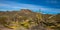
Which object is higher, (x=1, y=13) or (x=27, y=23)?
(x=1, y=13)

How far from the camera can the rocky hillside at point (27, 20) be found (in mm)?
1973

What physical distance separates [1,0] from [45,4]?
0.78 meters

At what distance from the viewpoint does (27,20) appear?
6.55 ft

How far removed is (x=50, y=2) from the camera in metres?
2.04

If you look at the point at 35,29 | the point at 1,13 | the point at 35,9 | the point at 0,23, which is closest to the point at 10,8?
the point at 1,13

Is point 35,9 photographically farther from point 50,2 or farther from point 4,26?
point 4,26

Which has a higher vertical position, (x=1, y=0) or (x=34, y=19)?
(x=1, y=0)

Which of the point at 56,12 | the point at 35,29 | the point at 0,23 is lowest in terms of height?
the point at 35,29

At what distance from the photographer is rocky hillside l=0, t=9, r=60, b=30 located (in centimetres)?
197

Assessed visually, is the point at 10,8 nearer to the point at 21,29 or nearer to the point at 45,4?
the point at 21,29

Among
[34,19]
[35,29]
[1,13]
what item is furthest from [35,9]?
[1,13]

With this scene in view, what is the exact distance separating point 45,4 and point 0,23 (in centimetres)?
85

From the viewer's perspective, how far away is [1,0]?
201cm

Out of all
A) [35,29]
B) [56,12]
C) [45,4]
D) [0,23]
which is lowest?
[35,29]
